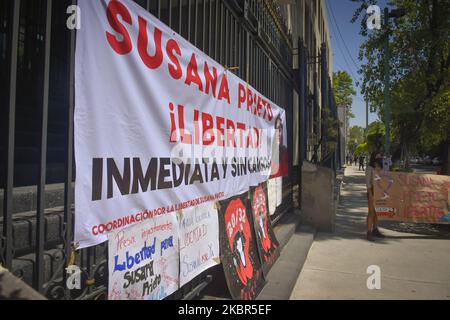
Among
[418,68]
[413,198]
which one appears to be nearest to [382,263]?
[413,198]

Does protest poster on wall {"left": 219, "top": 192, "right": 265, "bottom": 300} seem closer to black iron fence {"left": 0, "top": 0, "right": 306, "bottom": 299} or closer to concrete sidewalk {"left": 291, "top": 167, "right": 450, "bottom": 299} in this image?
black iron fence {"left": 0, "top": 0, "right": 306, "bottom": 299}

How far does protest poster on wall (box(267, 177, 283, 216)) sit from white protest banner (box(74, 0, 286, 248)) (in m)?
2.13

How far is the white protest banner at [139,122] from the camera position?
5.61 ft

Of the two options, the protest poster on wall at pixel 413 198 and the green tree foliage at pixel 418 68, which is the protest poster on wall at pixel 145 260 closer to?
the protest poster on wall at pixel 413 198

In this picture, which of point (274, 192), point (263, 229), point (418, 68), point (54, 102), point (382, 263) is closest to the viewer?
point (54, 102)

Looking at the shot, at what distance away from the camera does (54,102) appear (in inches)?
167

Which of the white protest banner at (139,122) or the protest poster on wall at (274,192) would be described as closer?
the white protest banner at (139,122)

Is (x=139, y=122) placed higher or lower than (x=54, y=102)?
lower

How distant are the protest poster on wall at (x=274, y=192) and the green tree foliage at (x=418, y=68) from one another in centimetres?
564

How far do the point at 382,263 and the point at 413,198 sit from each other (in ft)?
9.19

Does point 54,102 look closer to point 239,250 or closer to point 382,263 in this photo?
point 239,250

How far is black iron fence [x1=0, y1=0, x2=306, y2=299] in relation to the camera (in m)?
1.63

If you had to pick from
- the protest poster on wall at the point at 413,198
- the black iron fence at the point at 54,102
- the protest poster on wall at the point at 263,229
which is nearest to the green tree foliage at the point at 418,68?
the protest poster on wall at the point at 413,198
